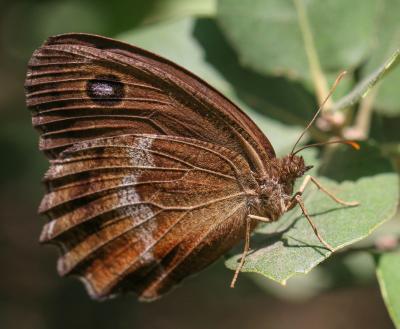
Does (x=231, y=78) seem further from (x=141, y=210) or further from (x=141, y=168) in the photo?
(x=141, y=210)

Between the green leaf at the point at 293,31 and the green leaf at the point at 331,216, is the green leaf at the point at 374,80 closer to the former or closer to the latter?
the green leaf at the point at 331,216

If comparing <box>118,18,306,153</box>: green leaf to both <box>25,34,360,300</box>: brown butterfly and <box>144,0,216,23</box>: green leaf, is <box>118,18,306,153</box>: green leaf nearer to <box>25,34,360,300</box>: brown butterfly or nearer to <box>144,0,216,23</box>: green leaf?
<box>25,34,360,300</box>: brown butterfly

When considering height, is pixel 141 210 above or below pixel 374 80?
below

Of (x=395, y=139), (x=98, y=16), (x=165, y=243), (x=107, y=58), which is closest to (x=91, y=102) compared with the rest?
(x=107, y=58)

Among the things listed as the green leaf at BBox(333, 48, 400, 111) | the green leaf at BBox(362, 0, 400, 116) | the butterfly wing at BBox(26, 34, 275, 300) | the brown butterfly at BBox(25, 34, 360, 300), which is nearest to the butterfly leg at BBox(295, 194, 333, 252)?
the brown butterfly at BBox(25, 34, 360, 300)

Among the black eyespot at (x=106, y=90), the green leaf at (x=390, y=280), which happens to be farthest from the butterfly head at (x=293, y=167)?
the black eyespot at (x=106, y=90)

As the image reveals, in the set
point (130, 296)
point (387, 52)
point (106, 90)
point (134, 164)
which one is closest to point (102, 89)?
point (106, 90)
